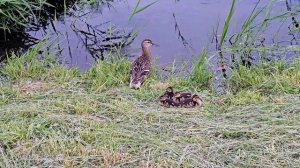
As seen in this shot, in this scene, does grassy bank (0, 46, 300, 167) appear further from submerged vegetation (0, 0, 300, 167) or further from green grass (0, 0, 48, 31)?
green grass (0, 0, 48, 31)

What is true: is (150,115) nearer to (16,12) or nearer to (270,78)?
(270,78)

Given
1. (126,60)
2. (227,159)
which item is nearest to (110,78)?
(126,60)

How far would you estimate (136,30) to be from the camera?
677cm

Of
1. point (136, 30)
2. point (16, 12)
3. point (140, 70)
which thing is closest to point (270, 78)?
point (140, 70)

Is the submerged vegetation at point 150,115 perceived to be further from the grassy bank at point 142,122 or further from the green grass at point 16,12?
the green grass at point 16,12

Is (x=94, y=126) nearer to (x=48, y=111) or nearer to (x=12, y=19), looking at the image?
(x=48, y=111)

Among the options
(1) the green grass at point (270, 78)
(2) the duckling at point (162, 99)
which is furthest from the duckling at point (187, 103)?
(1) the green grass at point (270, 78)

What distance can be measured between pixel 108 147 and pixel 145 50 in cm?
189

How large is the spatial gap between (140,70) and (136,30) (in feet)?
5.87

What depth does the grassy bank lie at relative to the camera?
3.76 metres

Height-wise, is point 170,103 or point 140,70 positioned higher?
point 140,70

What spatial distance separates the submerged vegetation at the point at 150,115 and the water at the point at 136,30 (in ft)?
1.84

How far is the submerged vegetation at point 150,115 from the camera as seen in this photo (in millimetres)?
3770

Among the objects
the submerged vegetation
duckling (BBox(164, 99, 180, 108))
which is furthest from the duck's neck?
duckling (BBox(164, 99, 180, 108))
